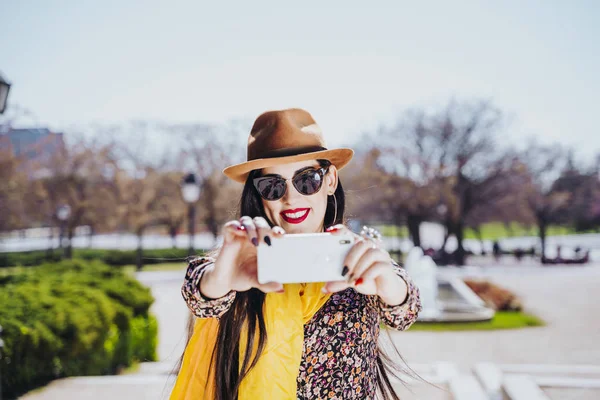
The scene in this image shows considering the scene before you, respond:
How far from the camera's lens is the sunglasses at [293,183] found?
170 centimetres

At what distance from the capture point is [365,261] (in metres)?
1.36

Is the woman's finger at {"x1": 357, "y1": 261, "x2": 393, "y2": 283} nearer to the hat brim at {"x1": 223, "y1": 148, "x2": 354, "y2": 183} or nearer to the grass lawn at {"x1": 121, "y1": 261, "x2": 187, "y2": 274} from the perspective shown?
the hat brim at {"x1": 223, "y1": 148, "x2": 354, "y2": 183}

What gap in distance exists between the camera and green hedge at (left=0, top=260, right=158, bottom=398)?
6.18m

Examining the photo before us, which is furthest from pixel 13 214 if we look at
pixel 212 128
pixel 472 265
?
pixel 472 265

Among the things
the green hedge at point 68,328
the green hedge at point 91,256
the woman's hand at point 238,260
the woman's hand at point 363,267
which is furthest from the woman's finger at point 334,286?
the green hedge at point 91,256

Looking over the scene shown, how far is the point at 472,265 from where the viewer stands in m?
→ 30.8

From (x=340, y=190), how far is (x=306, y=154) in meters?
0.36

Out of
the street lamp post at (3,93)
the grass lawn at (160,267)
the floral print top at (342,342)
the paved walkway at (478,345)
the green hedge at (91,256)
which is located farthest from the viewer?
the green hedge at (91,256)

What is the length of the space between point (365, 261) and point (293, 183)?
1.47ft

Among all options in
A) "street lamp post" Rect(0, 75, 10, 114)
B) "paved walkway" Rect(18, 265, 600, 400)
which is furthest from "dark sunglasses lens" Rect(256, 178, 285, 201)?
"street lamp post" Rect(0, 75, 10, 114)

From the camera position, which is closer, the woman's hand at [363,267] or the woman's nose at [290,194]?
the woman's hand at [363,267]

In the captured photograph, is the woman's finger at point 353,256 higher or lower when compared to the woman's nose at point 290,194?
lower

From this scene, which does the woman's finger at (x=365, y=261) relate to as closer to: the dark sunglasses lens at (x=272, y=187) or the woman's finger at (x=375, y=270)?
the woman's finger at (x=375, y=270)

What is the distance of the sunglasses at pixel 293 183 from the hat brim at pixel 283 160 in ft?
0.15
